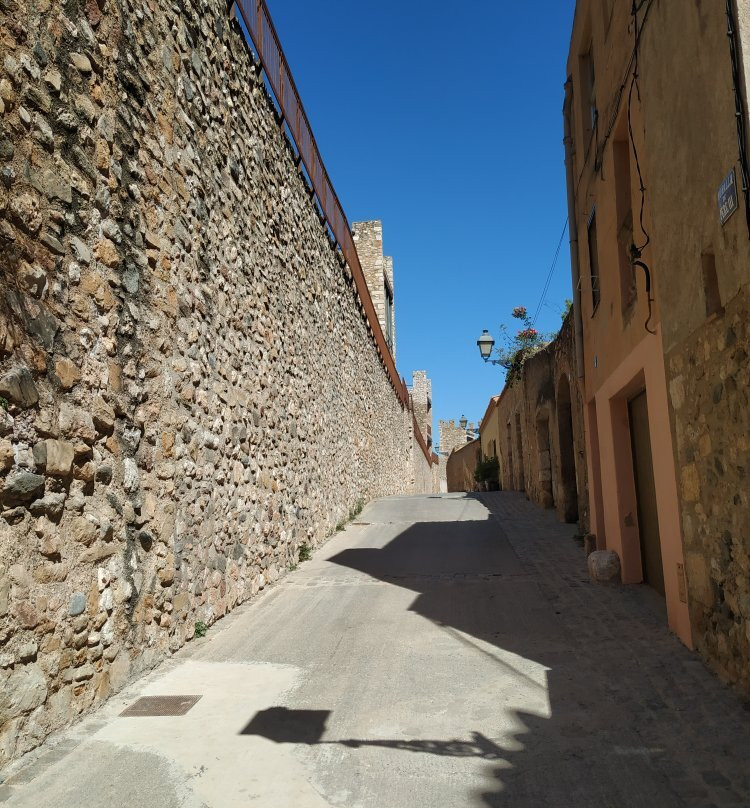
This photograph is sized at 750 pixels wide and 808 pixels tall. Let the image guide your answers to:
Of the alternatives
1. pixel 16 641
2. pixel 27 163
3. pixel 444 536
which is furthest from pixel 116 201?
pixel 444 536

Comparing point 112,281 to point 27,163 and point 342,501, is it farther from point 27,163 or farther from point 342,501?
point 342,501

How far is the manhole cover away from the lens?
3805 millimetres

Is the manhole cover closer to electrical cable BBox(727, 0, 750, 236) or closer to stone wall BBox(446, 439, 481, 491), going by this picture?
electrical cable BBox(727, 0, 750, 236)

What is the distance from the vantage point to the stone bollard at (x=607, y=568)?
683 centimetres

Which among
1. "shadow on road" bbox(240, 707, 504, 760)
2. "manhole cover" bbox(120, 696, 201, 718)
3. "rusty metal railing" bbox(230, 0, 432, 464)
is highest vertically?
"rusty metal railing" bbox(230, 0, 432, 464)

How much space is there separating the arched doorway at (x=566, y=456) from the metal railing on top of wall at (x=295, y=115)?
472cm

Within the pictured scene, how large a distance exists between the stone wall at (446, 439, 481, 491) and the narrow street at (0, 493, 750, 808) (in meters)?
25.6

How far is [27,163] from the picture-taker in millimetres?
3527

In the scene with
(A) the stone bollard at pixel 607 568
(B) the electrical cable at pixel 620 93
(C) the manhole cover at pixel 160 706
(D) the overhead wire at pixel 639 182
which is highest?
(B) the electrical cable at pixel 620 93

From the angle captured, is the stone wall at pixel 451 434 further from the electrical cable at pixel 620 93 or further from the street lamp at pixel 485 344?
the electrical cable at pixel 620 93

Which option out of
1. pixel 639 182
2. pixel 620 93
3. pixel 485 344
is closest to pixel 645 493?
pixel 639 182

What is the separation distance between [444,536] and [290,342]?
12.7 ft

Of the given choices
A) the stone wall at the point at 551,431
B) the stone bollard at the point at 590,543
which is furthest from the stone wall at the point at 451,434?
the stone bollard at the point at 590,543

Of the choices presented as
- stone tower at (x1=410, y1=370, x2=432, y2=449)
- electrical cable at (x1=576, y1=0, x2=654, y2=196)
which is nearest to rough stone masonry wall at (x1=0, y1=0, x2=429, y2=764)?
electrical cable at (x1=576, y1=0, x2=654, y2=196)
